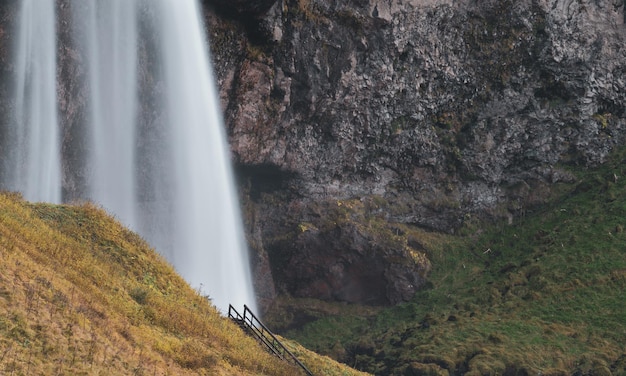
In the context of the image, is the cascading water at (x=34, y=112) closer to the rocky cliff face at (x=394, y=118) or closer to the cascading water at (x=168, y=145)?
the cascading water at (x=168, y=145)

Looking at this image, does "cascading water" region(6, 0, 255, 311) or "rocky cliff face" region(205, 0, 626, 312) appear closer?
"cascading water" region(6, 0, 255, 311)

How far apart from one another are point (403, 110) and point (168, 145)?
59.6 feet

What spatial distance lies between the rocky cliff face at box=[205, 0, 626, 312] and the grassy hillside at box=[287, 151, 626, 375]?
81.3 inches

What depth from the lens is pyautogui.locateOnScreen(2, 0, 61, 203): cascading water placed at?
32.9m

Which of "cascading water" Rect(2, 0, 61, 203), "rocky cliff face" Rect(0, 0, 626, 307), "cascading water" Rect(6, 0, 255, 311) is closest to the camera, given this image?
"cascading water" Rect(2, 0, 61, 203)

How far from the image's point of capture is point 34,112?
1323 inches

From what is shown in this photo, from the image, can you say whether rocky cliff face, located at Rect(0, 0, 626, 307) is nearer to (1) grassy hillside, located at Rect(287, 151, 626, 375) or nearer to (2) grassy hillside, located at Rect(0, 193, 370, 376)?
(1) grassy hillside, located at Rect(287, 151, 626, 375)

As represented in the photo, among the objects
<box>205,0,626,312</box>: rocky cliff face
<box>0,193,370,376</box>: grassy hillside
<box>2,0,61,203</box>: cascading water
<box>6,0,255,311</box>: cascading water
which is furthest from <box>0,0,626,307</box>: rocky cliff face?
<box>0,193,370,376</box>: grassy hillside

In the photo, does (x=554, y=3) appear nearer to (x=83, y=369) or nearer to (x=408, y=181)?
(x=408, y=181)

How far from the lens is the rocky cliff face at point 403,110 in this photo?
4356 cm

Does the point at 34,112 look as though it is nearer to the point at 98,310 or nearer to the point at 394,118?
the point at 98,310

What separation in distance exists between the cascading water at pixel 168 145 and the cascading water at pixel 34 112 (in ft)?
9.64

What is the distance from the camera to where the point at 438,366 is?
30.6m

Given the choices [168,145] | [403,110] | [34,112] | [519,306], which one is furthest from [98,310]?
[403,110]
